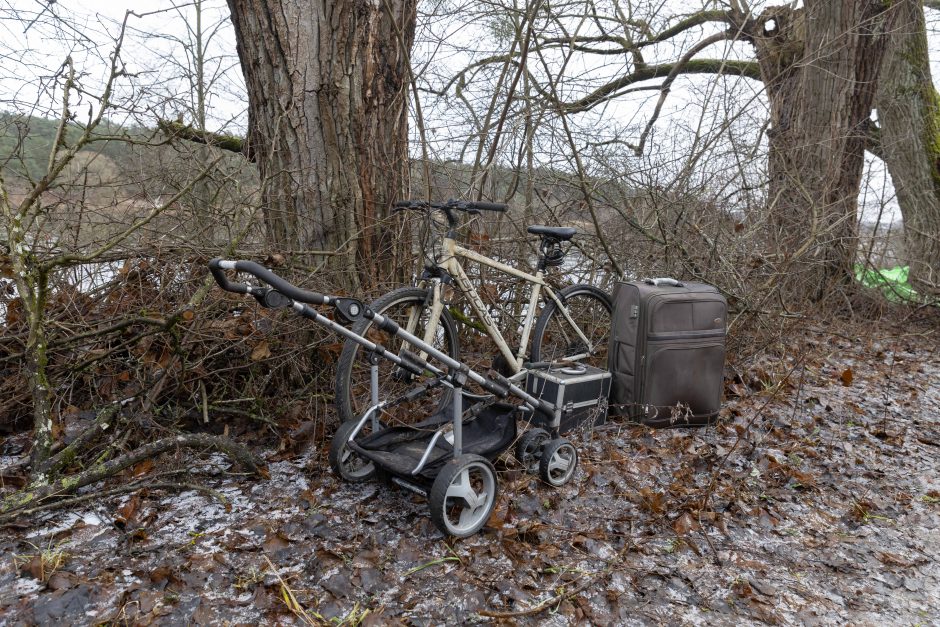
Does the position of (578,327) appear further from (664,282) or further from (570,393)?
(570,393)

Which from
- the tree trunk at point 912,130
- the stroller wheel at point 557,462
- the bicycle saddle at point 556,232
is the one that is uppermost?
the tree trunk at point 912,130

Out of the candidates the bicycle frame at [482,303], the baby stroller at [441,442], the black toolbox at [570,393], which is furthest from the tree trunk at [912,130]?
the baby stroller at [441,442]

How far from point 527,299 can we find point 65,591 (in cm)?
332

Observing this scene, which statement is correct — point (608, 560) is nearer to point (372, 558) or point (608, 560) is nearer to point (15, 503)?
point (372, 558)

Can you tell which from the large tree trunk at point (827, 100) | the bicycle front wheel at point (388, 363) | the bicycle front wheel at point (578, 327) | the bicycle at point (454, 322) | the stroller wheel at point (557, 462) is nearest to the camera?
the stroller wheel at point (557, 462)

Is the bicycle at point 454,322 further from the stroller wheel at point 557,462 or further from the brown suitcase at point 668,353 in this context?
the stroller wheel at point 557,462

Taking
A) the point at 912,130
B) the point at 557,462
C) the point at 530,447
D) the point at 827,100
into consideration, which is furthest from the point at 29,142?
the point at 912,130

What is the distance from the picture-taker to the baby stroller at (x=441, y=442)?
2.47 m

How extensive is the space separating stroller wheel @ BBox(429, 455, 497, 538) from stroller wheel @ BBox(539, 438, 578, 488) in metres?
0.42

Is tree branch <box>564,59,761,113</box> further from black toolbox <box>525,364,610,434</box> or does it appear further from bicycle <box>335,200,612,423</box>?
black toolbox <box>525,364,610,434</box>

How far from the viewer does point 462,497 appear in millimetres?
2672

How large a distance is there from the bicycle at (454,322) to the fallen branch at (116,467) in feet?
1.77

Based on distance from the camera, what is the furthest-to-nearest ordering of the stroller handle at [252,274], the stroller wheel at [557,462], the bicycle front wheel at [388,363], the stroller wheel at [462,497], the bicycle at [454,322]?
the bicycle at [454,322] → the bicycle front wheel at [388,363] → the stroller wheel at [557,462] → the stroller wheel at [462,497] → the stroller handle at [252,274]

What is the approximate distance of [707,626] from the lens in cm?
221
